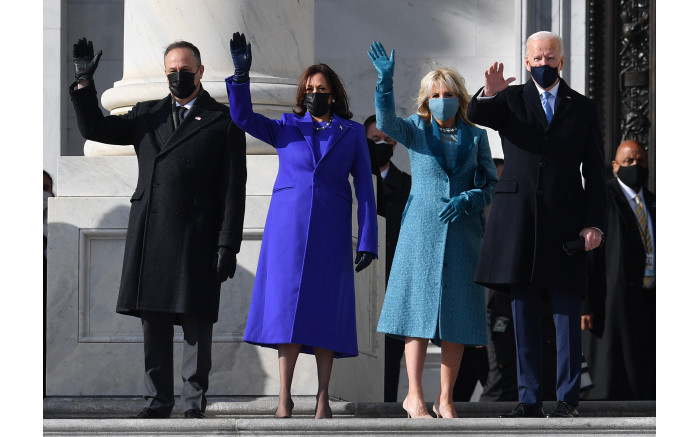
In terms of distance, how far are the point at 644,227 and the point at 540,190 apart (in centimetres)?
274

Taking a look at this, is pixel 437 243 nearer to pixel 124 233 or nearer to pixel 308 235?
pixel 308 235

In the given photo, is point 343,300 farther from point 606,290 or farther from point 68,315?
point 606,290

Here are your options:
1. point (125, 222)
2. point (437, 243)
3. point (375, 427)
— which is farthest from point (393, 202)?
point (375, 427)

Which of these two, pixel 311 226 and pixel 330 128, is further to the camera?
pixel 330 128

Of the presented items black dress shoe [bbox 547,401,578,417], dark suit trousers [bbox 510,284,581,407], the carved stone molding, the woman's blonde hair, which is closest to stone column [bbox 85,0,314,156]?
the woman's blonde hair

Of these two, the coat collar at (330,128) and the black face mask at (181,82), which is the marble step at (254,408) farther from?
the black face mask at (181,82)

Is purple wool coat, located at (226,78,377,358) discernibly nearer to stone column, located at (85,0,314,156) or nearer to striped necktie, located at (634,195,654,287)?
A: stone column, located at (85,0,314,156)

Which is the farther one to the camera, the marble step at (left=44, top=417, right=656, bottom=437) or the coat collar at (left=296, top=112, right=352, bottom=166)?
the coat collar at (left=296, top=112, right=352, bottom=166)

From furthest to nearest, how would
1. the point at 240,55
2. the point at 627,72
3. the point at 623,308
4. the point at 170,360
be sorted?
the point at 627,72, the point at 623,308, the point at 170,360, the point at 240,55

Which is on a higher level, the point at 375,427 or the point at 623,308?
the point at 623,308

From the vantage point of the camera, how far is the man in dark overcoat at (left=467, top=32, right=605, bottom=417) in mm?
8445

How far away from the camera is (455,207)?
8758 mm

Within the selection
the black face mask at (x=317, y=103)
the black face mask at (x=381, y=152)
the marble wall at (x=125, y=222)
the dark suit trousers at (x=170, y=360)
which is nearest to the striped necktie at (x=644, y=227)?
the black face mask at (x=381, y=152)

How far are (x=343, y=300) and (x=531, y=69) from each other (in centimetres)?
158
